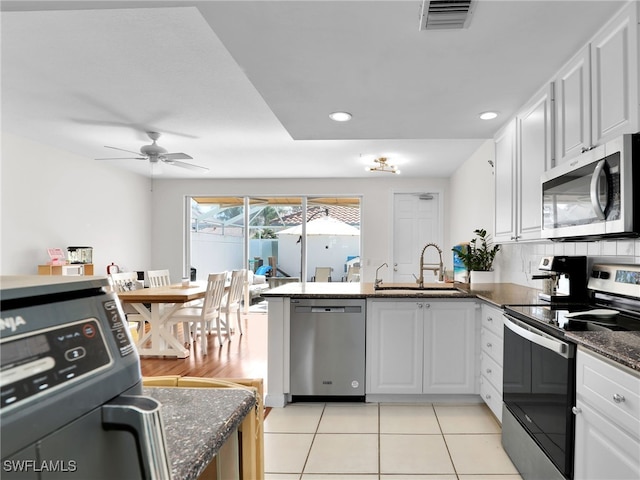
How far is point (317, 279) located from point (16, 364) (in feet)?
24.6

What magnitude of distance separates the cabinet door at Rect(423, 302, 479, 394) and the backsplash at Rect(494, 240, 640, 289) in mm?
717

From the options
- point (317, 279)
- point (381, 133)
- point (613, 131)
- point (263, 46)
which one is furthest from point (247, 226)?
point (613, 131)

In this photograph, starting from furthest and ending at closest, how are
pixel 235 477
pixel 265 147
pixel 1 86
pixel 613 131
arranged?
pixel 265 147 < pixel 1 86 < pixel 613 131 < pixel 235 477

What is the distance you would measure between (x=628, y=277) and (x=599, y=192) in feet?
1.74

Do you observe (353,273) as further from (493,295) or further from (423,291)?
(493,295)

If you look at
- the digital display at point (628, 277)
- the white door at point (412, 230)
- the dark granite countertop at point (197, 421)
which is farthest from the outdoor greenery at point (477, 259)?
the dark granite countertop at point (197, 421)

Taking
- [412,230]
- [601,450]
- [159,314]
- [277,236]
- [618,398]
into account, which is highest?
[412,230]

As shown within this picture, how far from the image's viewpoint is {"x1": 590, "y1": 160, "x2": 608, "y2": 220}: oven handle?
1837 mm

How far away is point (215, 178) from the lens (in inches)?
303

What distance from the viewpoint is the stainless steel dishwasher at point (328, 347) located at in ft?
10.7

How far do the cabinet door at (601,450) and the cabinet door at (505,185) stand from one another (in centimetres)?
177

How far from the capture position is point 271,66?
231 cm

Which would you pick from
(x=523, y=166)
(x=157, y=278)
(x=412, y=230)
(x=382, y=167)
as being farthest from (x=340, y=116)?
(x=412, y=230)

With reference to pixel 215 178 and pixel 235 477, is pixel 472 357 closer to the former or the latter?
→ pixel 235 477
